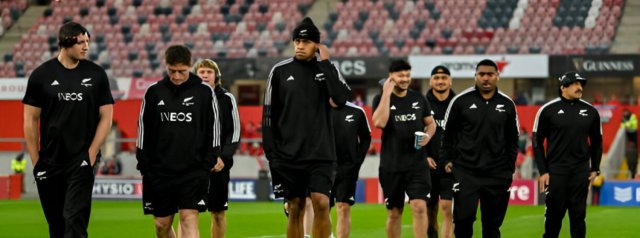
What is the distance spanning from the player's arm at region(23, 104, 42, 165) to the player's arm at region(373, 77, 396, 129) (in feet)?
13.8

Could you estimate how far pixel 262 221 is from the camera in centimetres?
2230

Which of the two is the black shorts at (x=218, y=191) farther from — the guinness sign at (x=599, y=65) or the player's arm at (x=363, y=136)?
the guinness sign at (x=599, y=65)

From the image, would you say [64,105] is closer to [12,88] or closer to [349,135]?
[349,135]

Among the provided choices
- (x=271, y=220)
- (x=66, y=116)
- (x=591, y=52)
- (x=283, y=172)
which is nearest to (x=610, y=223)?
(x=271, y=220)

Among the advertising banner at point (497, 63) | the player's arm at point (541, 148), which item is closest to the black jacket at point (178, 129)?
the player's arm at point (541, 148)

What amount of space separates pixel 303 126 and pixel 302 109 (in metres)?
0.15

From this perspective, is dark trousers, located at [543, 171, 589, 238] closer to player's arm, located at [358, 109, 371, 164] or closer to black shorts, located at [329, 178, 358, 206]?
black shorts, located at [329, 178, 358, 206]

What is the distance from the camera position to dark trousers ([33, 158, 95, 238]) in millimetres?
10609

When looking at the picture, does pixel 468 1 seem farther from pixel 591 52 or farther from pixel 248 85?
pixel 248 85

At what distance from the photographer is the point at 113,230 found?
802 inches

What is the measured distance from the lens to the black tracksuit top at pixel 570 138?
1374cm

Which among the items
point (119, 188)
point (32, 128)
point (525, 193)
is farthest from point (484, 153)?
point (119, 188)

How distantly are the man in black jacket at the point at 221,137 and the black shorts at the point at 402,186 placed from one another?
180 cm

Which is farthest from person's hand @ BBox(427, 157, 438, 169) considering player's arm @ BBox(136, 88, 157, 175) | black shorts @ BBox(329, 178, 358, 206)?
player's arm @ BBox(136, 88, 157, 175)
